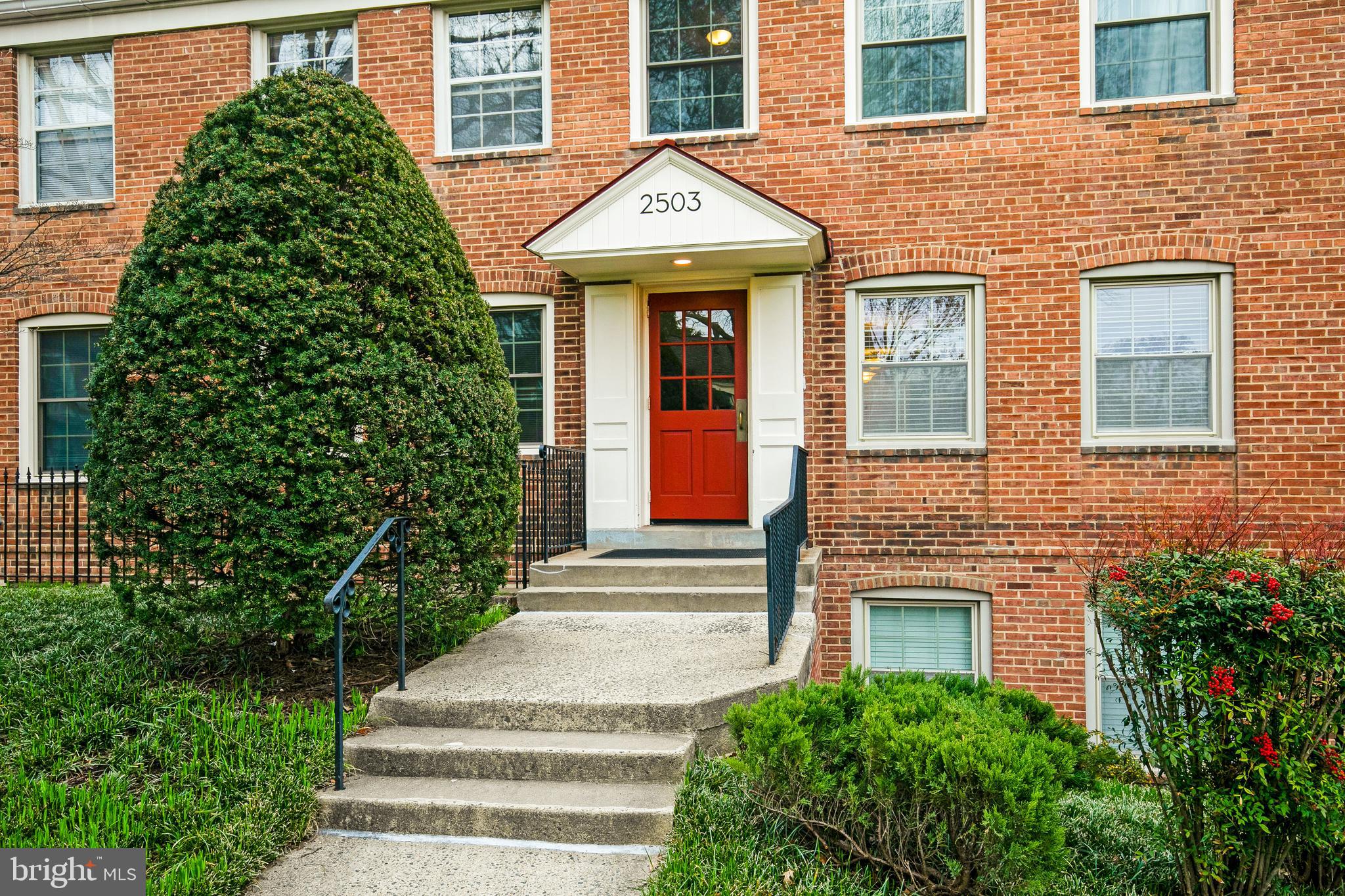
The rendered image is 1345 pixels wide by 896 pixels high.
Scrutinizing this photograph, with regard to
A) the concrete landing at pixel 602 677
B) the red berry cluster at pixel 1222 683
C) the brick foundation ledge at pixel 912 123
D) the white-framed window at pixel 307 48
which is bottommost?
the concrete landing at pixel 602 677

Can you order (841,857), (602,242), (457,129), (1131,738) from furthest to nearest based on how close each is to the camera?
(457,129), (602,242), (1131,738), (841,857)

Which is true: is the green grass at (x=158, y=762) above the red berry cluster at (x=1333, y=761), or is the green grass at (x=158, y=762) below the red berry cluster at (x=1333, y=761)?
below

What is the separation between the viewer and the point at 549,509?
7742 mm

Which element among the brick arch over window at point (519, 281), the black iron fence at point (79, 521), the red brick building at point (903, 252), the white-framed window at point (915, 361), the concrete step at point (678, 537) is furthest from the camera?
the brick arch over window at point (519, 281)

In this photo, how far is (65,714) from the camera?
4699 millimetres

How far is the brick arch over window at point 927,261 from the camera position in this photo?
27.0 feet

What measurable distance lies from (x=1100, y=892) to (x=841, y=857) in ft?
3.64

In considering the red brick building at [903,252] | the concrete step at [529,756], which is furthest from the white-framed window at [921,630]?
the concrete step at [529,756]

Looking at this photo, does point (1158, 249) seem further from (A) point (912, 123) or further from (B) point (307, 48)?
(B) point (307, 48)

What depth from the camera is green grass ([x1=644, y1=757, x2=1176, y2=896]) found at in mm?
3322

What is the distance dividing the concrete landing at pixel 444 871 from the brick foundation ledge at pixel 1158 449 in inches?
242

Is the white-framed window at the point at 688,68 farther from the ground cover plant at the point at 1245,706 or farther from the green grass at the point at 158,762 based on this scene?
the ground cover plant at the point at 1245,706

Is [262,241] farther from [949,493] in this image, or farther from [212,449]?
[949,493]

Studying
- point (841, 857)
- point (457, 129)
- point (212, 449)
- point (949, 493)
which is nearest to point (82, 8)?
point (457, 129)
